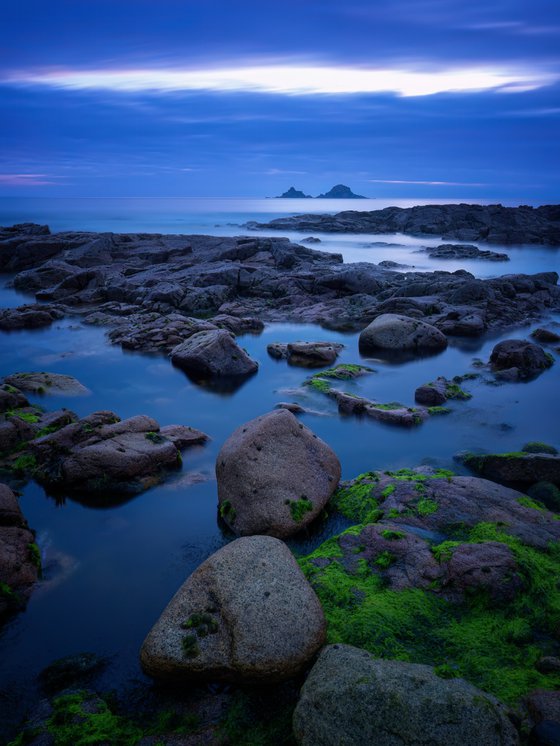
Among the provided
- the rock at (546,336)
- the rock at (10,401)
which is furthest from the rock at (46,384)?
the rock at (546,336)

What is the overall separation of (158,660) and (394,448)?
321 inches

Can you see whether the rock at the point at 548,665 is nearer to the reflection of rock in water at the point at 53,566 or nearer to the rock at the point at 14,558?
the reflection of rock in water at the point at 53,566

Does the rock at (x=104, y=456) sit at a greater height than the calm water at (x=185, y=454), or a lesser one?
greater

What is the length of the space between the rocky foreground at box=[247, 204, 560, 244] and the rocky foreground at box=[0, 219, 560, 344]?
41264 mm

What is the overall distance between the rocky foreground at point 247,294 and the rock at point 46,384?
4857 millimetres

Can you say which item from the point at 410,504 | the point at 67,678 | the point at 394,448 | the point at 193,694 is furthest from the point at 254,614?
the point at 394,448

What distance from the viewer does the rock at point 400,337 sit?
21.6 metres

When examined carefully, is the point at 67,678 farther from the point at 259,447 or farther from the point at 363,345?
the point at 363,345

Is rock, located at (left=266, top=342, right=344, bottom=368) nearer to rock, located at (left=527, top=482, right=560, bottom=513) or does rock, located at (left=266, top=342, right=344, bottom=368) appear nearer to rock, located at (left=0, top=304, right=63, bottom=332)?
rock, located at (left=527, top=482, right=560, bottom=513)

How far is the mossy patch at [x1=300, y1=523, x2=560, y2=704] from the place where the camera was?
5887mm

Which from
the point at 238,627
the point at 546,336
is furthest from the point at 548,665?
the point at 546,336

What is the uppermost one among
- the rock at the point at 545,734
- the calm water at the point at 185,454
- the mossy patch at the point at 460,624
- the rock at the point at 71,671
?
the rock at the point at 545,734

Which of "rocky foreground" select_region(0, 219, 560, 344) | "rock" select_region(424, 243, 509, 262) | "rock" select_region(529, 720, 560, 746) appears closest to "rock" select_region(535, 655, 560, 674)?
"rock" select_region(529, 720, 560, 746)

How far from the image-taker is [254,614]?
5.99 m
